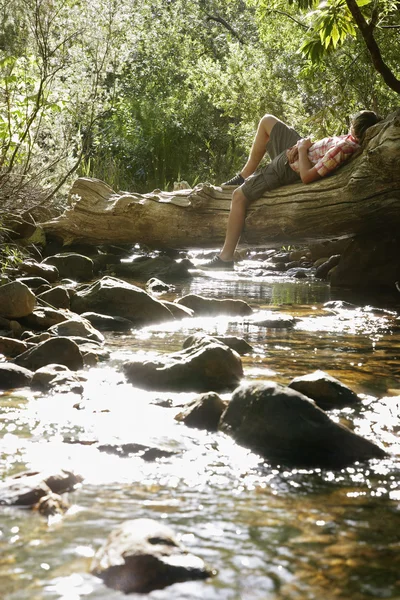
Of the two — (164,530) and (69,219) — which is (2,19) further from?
(164,530)

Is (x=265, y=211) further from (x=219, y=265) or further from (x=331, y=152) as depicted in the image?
(x=219, y=265)

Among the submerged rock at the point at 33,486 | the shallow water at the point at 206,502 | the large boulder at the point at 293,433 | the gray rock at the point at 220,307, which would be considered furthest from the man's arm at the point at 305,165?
the submerged rock at the point at 33,486

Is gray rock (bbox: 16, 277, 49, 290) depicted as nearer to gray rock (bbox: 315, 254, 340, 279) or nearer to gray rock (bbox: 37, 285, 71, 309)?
gray rock (bbox: 37, 285, 71, 309)

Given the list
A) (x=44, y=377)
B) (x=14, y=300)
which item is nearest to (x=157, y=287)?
(x=14, y=300)

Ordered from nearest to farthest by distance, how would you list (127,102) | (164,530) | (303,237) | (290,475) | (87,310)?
(164,530) < (290,475) < (87,310) < (303,237) < (127,102)

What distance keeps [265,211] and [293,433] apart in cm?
595

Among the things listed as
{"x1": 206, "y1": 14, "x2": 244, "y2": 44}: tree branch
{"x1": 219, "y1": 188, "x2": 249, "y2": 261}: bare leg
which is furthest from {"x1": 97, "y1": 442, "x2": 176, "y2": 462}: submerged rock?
{"x1": 206, "y1": 14, "x2": 244, "y2": 44}: tree branch

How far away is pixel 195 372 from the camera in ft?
14.3

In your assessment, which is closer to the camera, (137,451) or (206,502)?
(206,502)

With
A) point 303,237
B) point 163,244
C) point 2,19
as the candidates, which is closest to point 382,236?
point 303,237

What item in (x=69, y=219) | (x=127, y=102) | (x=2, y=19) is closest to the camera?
(x=2, y=19)

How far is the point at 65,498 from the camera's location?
105 inches

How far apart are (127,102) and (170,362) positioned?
20.4 metres

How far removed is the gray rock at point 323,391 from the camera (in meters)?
3.89
